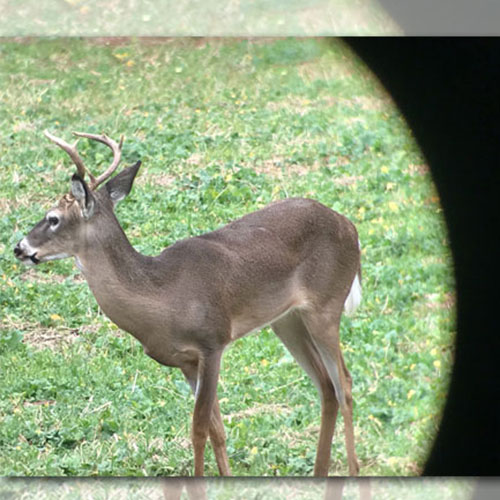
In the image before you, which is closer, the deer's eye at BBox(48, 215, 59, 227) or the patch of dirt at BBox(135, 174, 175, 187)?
the deer's eye at BBox(48, 215, 59, 227)

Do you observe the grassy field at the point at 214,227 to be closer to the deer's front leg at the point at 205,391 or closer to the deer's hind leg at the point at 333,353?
the deer's hind leg at the point at 333,353

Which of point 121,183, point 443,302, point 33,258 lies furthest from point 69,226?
point 443,302

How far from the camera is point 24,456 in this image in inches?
270

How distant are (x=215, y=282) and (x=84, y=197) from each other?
0.73m

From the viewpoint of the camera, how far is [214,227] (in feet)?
24.6

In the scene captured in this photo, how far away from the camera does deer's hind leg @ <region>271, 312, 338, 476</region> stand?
652cm

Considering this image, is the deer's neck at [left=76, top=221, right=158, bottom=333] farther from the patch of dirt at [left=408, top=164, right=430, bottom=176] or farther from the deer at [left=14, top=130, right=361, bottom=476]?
the patch of dirt at [left=408, top=164, right=430, bottom=176]

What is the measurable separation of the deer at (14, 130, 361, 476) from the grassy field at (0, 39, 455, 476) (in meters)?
0.60

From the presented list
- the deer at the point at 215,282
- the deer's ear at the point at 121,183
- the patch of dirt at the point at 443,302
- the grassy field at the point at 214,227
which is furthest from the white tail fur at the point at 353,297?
the deer's ear at the point at 121,183

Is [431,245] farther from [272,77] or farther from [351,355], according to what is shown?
[272,77]

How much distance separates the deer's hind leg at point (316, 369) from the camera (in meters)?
6.52

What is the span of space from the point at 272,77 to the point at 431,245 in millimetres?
1356

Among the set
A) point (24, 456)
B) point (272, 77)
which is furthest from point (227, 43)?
point (24, 456)

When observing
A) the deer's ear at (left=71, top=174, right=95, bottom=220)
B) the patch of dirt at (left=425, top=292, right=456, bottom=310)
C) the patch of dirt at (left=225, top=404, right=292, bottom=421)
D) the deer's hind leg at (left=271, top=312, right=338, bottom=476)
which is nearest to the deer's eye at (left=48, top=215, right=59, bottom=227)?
the deer's ear at (left=71, top=174, right=95, bottom=220)
